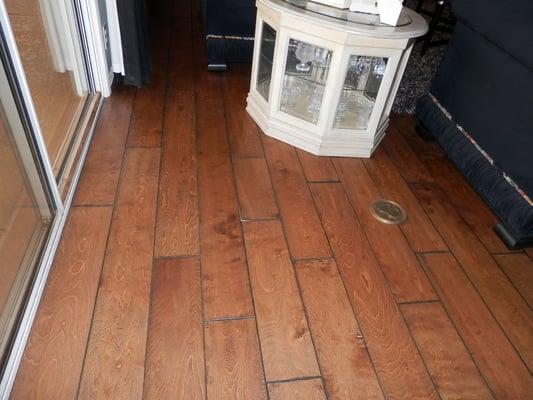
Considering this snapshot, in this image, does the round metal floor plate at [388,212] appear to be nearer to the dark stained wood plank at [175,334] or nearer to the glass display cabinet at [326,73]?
the glass display cabinet at [326,73]

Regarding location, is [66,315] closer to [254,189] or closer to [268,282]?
[268,282]

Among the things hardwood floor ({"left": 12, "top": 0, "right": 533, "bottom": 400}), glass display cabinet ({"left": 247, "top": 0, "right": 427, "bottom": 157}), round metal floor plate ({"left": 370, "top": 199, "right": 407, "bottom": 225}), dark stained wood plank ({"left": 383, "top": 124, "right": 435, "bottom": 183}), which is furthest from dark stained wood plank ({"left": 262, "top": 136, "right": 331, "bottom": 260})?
dark stained wood plank ({"left": 383, "top": 124, "right": 435, "bottom": 183})

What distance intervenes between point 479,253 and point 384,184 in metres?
0.49

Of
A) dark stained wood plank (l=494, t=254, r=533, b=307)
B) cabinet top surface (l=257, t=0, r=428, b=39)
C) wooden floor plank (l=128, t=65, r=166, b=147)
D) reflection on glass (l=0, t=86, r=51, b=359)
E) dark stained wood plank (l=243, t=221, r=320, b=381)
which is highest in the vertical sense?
cabinet top surface (l=257, t=0, r=428, b=39)

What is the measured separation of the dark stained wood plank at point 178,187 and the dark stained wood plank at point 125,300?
44 mm

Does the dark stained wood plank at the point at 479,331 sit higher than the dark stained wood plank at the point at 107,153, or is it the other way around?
the dark stained wood plank at the point at 479,331

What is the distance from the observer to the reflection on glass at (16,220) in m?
1.12

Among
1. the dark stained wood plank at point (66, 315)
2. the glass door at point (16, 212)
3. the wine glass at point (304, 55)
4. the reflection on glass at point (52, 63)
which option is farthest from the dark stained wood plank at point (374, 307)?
the reflection on glass at point (52, 63)

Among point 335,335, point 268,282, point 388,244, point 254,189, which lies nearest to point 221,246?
point 268,282

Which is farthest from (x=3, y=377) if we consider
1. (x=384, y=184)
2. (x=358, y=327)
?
(x=384, y=184)

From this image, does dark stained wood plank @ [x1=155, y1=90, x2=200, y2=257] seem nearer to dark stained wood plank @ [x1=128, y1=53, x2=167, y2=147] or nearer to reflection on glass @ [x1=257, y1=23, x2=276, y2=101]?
dark stained wood plank @ [x1=128, y1=53, x2=167, y2=147]

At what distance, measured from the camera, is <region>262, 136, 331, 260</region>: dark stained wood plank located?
149 centimetres

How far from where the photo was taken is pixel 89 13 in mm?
1853

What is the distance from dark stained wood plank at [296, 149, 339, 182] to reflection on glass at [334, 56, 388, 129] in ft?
0.61
